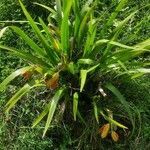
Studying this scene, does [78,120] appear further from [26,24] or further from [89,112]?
[26,24]

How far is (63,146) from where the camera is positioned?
3717 mm

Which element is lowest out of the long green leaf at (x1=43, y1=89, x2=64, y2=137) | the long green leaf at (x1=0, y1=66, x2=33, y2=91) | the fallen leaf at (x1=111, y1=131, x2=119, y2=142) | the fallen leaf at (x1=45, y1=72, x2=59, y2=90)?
the fallen leaf at (x1=111, y1=131, x2=119, y2=142)

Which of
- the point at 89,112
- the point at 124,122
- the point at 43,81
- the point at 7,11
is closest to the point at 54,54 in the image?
the point at 43,81

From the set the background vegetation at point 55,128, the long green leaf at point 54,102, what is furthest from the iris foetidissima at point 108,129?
the long green leaf at point 54,102

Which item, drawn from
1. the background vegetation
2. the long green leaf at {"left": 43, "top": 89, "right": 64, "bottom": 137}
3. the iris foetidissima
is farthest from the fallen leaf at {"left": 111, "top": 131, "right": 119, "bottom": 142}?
the long green leaf at {"left": 43, "top": 89, "right": 64, "bottom": 137}

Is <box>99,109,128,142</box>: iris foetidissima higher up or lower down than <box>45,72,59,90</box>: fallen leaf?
lower down

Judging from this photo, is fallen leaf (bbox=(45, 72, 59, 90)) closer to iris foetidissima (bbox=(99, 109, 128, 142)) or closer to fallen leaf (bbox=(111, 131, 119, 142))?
iris foetidissima (bbox=(99, 109, 128, 142))

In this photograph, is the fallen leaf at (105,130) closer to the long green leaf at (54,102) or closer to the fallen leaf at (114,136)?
the fallen leaf at (114,136)

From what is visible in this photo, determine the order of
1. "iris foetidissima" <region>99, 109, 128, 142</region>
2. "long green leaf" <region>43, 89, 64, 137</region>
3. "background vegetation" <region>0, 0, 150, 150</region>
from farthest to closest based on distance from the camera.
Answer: "background vegetation" <region>0, 0, 150, 150</region> < "iris foetidissima" <region>99, 109, 128, 142</region> < "long green leaf" <region>43, 89, 64, 137</region>

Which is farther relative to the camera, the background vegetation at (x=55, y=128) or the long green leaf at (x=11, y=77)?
the background vegetation at (x=55, y=128)

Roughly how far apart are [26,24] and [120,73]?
1261mm

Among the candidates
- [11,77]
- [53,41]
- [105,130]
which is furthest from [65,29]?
[105,130]

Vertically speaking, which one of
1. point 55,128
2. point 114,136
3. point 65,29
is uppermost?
point 65,29

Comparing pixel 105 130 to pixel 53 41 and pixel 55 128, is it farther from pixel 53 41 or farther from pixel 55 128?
pixel 53 41
